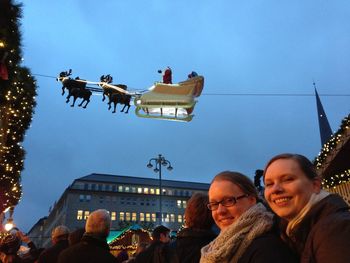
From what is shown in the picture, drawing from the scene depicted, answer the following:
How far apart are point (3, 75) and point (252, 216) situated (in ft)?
23.2

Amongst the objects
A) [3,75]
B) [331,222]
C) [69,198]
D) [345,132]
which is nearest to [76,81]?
[3,75]

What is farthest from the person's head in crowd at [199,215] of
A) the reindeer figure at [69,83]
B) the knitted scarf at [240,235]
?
the reindeer figure at [69,83]

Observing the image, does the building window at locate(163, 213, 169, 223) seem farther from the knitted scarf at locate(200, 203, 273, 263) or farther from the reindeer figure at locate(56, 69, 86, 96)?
the knitted scarf at locate(200, 203, 273, 263)

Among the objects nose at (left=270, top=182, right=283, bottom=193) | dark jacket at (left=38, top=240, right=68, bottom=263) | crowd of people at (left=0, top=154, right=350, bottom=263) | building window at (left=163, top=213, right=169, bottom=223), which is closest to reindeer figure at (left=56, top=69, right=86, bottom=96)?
dark jacket at (left=38, top=240, right=68, bottom=263)

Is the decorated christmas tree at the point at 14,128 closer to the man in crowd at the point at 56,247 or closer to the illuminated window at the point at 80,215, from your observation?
the man in crowd at the point at 56,247

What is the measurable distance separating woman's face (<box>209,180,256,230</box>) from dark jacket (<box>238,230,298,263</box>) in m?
0.41

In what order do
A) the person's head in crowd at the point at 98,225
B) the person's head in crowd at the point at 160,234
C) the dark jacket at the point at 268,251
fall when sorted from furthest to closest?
the person's head in crowd at the point at 160,234, the person's head in crowd at the point at 98,225, the dark jacket at the point at 268,251

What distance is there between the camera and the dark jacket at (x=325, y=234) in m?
1.51

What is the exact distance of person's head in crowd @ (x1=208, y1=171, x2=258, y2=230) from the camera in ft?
7.69

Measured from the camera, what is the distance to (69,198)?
89.0 meters

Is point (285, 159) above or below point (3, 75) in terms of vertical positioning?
below

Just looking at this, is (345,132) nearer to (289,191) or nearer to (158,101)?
(158,101)

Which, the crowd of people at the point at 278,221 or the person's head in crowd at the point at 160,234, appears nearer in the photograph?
the crowd of people at the point at 278,221

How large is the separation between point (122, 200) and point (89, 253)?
91857 millimetres
